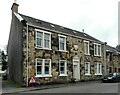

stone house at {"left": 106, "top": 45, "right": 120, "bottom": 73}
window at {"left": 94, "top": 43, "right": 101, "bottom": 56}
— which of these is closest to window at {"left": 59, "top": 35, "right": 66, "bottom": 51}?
window at {"left": 94, "top": 43, "right": 101, "bottom": 56}

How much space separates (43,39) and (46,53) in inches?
62.3

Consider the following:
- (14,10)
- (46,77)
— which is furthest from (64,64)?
(14,10)

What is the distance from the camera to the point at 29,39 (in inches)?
960

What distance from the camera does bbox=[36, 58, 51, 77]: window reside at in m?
25.1

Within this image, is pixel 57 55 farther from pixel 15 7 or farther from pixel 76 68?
pixel 15 7

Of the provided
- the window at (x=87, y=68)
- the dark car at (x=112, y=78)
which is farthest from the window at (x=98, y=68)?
the dark car at (x=112, y=78)

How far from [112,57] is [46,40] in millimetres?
20976

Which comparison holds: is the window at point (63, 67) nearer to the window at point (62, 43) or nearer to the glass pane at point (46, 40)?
the window at point (62, 43)

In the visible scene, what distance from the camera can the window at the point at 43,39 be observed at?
25503 mm

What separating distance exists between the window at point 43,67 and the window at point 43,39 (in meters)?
1.54

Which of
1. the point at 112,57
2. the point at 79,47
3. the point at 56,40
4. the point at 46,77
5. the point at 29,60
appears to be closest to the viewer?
the point at 29,60

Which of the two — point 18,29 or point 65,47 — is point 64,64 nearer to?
point 65,47

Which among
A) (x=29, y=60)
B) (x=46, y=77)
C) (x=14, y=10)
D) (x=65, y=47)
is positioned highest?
(x=14, y=10)

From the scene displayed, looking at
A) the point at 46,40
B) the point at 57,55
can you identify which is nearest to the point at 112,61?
the point at 57,55
